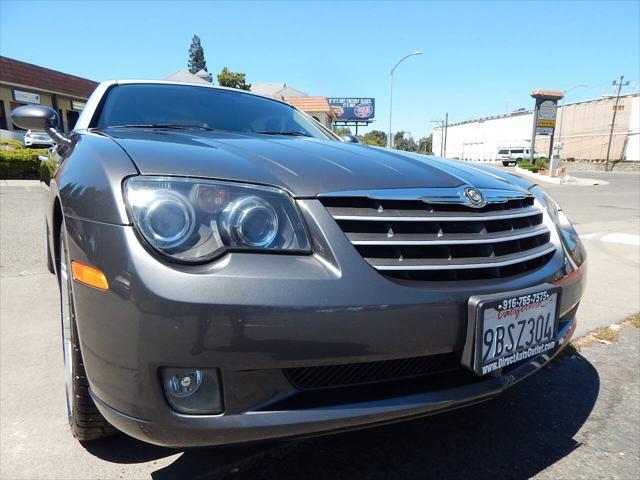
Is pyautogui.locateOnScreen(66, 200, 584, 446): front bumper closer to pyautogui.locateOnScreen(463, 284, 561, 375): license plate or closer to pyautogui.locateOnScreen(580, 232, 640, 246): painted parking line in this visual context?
pyautogui.locateOnScreen(463, 284, 561, 375): license plate

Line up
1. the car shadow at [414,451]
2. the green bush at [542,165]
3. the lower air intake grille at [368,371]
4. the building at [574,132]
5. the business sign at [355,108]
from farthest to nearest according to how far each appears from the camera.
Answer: the business sign at [355,108], the building at [574,132], the green bush at [542,165], the car shadow at [414,451], the lower air intake grille at [368,371]

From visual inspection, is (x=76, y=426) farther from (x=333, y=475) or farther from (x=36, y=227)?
(x=36, y=227)

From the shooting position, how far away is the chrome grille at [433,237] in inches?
54.4

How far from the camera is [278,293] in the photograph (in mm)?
1192

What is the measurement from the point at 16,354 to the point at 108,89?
4.99ft

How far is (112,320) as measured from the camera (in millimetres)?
1209

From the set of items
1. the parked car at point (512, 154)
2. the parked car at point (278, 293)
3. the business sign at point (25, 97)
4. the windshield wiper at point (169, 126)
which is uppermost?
the business sign at point (25, 97)

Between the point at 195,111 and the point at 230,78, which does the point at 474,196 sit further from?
the point at 230,78

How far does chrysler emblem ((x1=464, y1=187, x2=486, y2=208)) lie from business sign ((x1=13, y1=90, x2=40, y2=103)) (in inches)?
1268

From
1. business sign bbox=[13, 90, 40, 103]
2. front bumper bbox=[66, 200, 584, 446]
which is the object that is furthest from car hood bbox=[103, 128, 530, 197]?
business sign bbox=[13, 90, 40, 103]

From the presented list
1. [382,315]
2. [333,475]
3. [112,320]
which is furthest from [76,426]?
[382,315]

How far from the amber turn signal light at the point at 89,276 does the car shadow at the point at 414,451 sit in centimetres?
74

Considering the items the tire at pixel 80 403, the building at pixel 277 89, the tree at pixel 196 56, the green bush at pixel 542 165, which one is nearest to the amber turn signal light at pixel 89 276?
the tire at pixel 80 403

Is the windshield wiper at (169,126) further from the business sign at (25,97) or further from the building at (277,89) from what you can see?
the building at (277,89)
